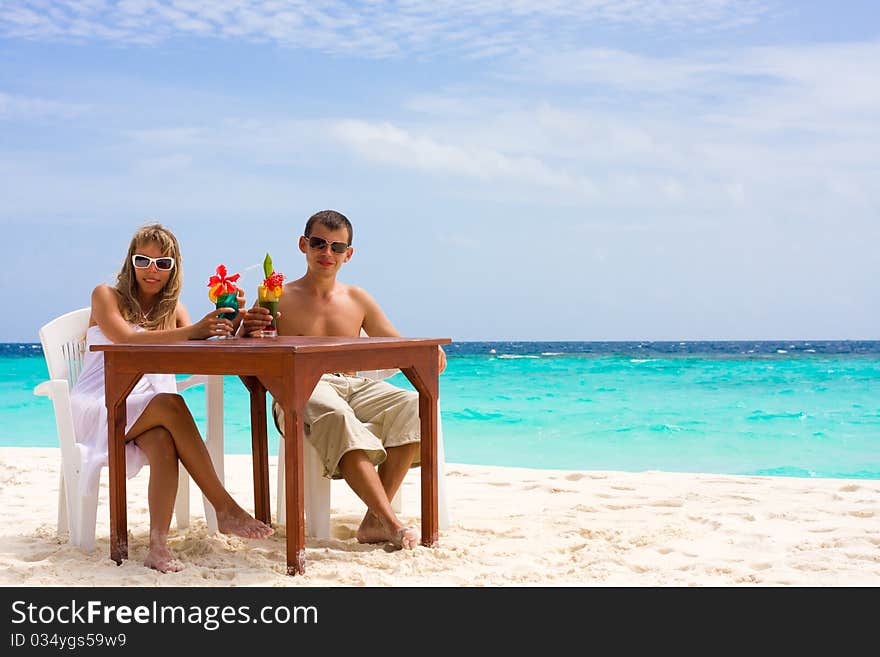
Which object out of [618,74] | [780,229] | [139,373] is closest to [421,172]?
[618,74]

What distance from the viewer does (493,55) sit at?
1936 cm

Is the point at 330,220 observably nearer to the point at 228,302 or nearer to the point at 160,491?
the point at 228,302

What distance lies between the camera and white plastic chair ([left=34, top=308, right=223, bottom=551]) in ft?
10.8

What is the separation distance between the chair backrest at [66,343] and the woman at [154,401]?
0.12 meters

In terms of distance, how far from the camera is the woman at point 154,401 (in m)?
3.13

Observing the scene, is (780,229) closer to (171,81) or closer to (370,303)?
(171,81)

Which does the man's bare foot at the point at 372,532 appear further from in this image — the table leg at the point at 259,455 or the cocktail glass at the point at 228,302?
the cocktail glass at the point at 228,302

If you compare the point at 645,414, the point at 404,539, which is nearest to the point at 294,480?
the point at 404,539

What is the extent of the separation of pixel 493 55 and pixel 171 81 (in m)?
6.43

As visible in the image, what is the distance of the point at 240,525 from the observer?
329 cm

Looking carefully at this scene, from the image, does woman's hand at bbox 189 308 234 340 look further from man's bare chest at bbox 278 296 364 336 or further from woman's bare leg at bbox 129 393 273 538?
man's bare chest at bbox 278 296 364 336

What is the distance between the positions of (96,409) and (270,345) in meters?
0.83

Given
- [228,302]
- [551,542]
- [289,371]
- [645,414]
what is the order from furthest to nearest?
[645,414] < [551,542] < [228,302] < [289,371]
